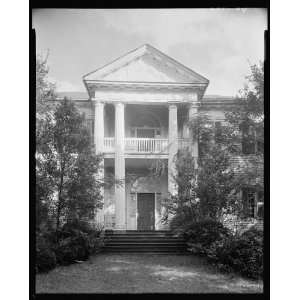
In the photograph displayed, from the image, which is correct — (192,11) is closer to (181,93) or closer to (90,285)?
(181,93)

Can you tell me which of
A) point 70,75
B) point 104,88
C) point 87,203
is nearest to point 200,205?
point 87,203

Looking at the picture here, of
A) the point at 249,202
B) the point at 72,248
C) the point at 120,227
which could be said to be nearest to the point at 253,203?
the point at 249,202

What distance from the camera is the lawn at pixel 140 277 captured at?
27.2ft

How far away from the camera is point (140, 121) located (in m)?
9.21

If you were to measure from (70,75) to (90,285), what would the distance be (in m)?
4.11

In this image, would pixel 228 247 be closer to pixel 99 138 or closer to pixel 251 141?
pixel 251 141

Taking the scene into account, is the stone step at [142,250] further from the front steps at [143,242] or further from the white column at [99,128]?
the white column at [99,128]

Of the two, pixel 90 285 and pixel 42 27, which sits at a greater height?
pixel 42 27

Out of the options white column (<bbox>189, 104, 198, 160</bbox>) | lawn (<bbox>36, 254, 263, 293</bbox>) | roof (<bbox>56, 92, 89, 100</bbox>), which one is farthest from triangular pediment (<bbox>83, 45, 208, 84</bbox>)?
lawn (<bbox>36, 254, 263, 293</bbox>)

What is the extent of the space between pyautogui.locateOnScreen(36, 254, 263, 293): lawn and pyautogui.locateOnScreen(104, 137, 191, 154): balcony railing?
2.15 m

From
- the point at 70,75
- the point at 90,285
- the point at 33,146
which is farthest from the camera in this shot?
the point at 70,75

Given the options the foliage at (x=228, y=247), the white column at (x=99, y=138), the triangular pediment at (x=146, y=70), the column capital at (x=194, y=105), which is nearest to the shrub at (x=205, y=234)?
the foliage at (x=228, y=247)

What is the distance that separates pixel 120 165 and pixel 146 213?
1.13 metres

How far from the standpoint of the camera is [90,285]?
8305mm
